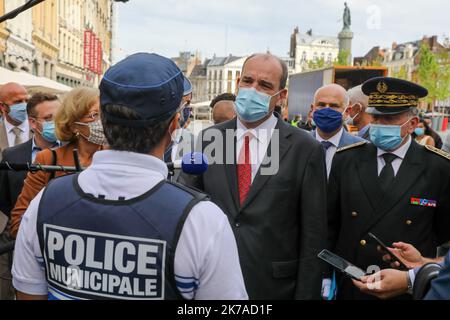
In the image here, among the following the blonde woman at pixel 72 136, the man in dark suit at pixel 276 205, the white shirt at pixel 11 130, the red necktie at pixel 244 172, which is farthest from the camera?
the white shirt at pixel 11 130

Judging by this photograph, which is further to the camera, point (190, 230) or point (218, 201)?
point (218, 201)

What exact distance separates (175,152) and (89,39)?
141 ft

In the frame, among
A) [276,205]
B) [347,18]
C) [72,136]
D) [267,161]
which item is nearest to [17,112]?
[72,136]

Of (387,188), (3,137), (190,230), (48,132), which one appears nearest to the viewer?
(190,230)

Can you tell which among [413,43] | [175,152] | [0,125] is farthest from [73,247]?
[413,43]

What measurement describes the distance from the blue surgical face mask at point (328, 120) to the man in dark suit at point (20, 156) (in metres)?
2.57

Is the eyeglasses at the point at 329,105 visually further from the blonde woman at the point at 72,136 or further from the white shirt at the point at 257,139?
the blonde woman at the point at 72,136

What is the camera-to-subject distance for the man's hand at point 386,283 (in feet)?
8.46

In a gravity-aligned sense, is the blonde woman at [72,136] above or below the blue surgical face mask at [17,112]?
above

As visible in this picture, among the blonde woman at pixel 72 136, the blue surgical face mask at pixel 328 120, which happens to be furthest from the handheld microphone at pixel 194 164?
the blue surgical face mask at pixel 328 120

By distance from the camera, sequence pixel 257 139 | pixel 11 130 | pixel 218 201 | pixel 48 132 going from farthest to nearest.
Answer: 1. pixel 11 130
2. pixel 48 132
3. pixel 257 139
4. pixel 218 201

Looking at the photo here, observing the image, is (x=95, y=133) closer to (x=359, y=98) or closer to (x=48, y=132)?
(x=48, y=132)

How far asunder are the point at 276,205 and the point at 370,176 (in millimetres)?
863

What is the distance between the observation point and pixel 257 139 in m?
3.17
